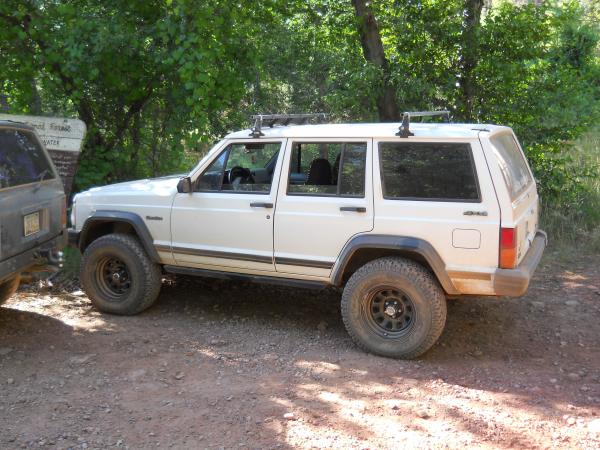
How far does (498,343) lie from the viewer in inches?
214

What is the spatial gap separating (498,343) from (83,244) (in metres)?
3.92

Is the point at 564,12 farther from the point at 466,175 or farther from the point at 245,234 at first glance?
the point at 245,234

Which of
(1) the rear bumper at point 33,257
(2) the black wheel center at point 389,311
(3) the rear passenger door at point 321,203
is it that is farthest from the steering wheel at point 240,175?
(1) the rear bumper at point 33,257

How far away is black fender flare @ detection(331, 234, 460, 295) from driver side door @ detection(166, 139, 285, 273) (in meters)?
0.66

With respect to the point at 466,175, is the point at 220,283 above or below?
below

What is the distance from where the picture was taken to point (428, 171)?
491 centimetres

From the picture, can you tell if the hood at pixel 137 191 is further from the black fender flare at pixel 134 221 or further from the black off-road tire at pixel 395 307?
the black off-road tire at pixel 395 307

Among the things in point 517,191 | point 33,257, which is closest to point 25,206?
point 33,257

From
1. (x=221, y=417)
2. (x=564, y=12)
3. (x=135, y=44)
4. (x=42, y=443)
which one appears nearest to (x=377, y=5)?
(x=564, y=12)

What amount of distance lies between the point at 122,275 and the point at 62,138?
7.30ft

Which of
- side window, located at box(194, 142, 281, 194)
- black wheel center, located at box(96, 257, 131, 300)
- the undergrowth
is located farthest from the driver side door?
the undergrowth

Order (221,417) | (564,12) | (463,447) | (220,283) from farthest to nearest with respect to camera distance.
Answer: (564,12), (220,283), (221,417), (463,447)

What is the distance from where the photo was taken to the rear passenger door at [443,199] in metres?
4.66

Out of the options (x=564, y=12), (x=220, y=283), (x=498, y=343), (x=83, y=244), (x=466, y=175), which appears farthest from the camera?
(x=564, y=12)
